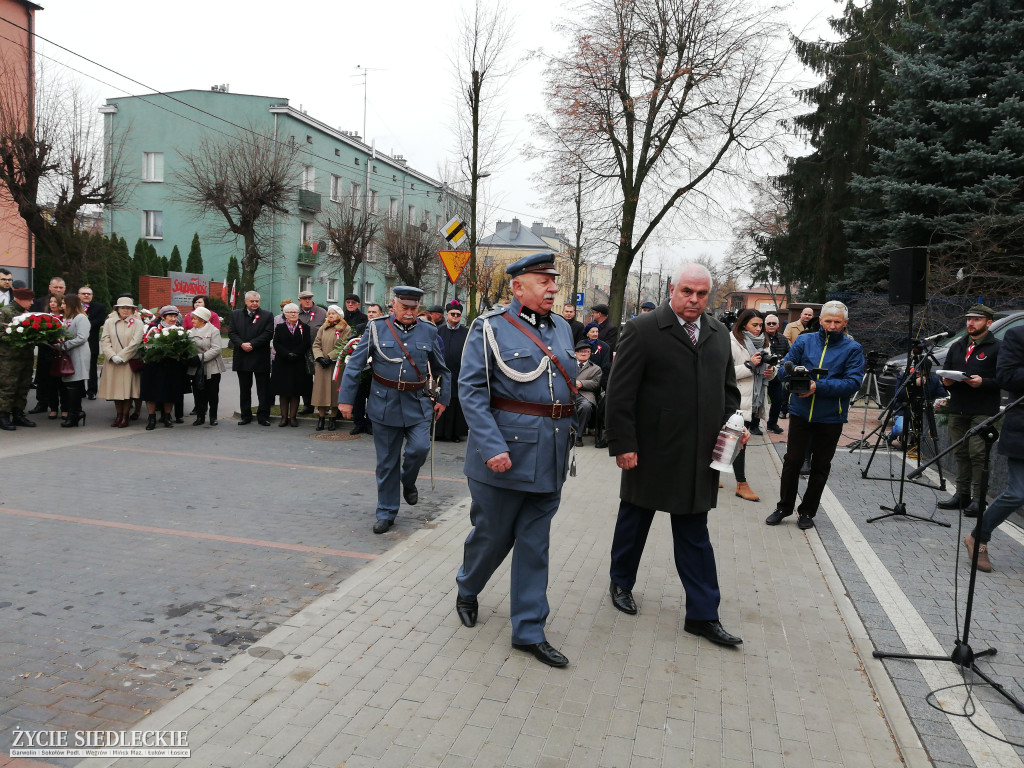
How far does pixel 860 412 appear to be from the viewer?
18109 millimetres

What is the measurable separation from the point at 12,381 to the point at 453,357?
20.3ft

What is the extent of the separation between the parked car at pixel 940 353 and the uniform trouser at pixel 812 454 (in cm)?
227

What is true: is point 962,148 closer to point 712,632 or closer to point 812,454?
point 812,454

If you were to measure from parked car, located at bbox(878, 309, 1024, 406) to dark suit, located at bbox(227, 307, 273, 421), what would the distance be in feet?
31.6

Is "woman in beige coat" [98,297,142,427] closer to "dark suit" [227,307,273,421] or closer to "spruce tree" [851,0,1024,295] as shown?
"dark suit" [227,307,273,421]

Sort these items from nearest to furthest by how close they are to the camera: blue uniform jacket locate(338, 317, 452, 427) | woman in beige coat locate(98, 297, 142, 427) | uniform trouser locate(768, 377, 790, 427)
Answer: blue uniform jacket locate(338, 317, 452, 427) → woman in beige coat locate(98, 297, 142, 427) → uniform trouser locate(768, 377, 790, 427)

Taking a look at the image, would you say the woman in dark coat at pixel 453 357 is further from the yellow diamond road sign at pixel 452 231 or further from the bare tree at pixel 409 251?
the bare tree at pixel 409 251

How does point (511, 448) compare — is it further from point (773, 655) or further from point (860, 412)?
point (860, 412)

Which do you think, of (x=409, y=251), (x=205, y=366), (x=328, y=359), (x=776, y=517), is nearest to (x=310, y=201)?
(x=409, y=251)

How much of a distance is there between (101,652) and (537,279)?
120 inches

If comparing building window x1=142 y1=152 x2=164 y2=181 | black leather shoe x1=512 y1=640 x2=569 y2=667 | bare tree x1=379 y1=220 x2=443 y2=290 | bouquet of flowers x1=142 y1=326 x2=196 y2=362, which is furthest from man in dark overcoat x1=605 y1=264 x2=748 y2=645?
building window x1=142 y1=152 x2=164 y2=181

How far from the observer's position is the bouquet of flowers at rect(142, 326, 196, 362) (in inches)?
442

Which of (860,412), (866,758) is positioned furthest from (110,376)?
(860,412)

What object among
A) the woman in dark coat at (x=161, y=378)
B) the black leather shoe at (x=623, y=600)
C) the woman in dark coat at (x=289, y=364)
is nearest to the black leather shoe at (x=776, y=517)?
the black leather shoe at (x=623, y=600)
